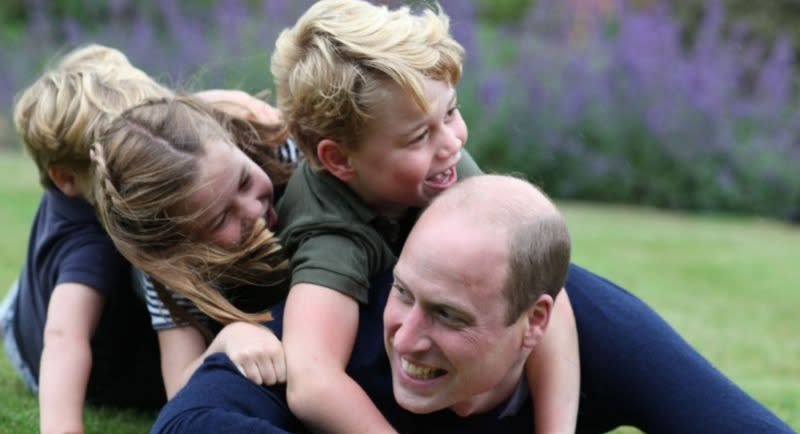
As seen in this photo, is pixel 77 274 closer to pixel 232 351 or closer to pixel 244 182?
pixel 244 182

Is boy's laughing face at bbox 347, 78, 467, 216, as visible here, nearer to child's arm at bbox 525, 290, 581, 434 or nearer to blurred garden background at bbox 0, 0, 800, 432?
child's arm at bbox 525, 290, 581, 434

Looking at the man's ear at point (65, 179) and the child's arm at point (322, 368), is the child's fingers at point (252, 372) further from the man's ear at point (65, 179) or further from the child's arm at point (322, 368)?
the man's ear at point (65, 179)

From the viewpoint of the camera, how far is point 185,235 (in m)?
3.07

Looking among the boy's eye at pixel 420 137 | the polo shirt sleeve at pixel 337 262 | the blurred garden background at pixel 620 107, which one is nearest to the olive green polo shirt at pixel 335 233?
the polo shirt sleeve at pixel 337 262

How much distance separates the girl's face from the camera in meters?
3.03

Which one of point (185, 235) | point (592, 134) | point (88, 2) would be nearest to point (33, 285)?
point (185, 235)

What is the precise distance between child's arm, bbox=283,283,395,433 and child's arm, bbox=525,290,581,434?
0.38m

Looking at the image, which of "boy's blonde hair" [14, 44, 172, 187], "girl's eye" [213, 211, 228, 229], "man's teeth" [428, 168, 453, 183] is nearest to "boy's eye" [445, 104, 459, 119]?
"man's teeth" [428, 168, 453, 183]

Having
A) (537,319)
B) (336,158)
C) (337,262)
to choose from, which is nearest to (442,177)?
(336,158)

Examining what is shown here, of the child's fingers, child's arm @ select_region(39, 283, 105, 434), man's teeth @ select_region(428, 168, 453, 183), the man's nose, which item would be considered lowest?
child's arm @ select_region(39, 283, 105, 434)

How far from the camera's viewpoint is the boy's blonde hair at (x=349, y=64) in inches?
118

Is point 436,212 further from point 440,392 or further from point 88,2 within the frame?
point 88,2

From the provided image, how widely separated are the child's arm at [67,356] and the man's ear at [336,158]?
78cm

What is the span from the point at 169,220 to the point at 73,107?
0.61 metres
